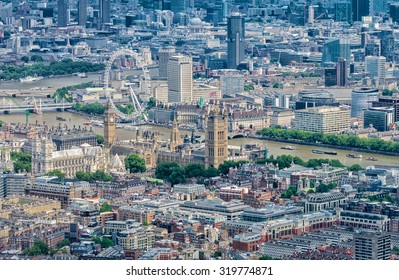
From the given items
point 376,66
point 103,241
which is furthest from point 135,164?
point 376,66

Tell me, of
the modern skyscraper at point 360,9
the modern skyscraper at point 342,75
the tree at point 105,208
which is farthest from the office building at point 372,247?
the modern skyscraper at point 360,9

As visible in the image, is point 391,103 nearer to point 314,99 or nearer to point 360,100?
point 360,100

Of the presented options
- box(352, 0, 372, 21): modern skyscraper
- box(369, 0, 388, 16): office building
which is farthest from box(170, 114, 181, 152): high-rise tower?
box(369, 0, 388, 16): office building

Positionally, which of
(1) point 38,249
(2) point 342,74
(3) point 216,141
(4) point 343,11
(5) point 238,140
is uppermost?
(4) point 343,11

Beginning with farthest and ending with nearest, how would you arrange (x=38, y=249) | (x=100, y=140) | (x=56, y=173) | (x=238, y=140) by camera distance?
1. (x=238, y=140)
2. (x=100, y=140)
3. (x=56, y=173)
4. (x=38, y=249)

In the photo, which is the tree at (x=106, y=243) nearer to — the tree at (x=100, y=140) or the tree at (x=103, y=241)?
the tree at (x=103, y=241)
